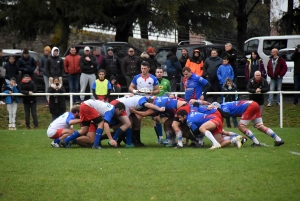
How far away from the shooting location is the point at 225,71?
23.5 m

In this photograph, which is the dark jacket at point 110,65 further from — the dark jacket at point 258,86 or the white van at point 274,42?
the white van at point 274,42

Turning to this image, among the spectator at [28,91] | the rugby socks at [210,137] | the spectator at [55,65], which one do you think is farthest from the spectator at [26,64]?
the rugby socks at [210,137]

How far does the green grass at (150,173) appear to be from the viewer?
1114 centimetres

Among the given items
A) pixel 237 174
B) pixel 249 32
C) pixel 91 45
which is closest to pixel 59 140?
pixel 237 174

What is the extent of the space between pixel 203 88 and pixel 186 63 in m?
4.67

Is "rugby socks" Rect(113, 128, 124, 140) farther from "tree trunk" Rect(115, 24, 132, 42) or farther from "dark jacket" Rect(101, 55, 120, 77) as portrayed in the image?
"tree trunk" Rect(115, 24, 132, 42)

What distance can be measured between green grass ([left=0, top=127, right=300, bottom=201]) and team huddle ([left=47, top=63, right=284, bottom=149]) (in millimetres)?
331

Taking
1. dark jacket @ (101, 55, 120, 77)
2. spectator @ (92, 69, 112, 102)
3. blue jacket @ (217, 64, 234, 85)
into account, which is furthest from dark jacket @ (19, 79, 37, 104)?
blue jacket @ (217, 64, 234, 85)

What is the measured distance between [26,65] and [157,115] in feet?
32.2

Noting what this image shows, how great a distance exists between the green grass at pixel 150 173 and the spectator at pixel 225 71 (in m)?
5.85

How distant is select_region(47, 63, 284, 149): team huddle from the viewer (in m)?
16.9

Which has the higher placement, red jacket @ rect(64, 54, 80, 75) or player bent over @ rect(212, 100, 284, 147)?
red jacket @ rect(64, 54, 80, 75)

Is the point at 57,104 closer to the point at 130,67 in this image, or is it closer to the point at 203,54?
the point at 130,67

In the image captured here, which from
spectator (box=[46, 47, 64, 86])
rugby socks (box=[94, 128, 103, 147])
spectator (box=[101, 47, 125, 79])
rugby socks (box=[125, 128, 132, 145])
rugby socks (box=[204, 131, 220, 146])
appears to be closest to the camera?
rugby socks (box=[204, 131, 220, 146])
